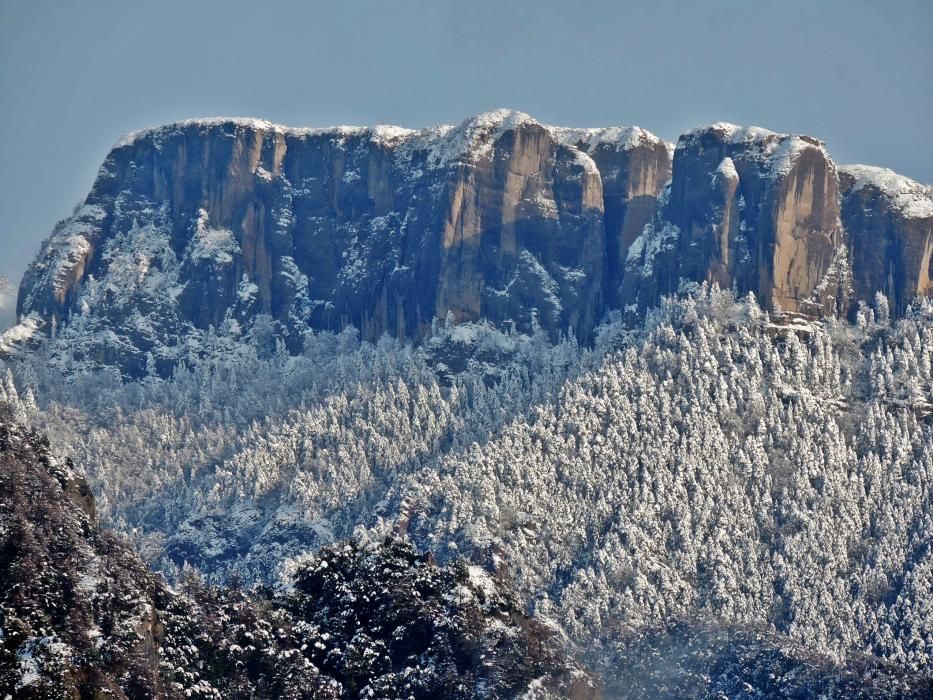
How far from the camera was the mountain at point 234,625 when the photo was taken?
134 m

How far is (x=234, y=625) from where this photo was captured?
150500mm

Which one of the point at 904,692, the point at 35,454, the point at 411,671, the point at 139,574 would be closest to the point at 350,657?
the point at 411,671

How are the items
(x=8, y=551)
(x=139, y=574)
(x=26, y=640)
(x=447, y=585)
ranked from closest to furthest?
(x=26, y=640), (x=8, y=551), (x=139, y=574), (x=447, y=585)

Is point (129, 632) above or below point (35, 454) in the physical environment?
below

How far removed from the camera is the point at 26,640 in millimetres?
130500

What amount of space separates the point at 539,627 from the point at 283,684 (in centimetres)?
2938

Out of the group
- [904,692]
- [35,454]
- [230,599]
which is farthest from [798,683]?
[35,454]

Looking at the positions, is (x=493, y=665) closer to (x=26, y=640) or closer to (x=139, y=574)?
(x=139, y=574)

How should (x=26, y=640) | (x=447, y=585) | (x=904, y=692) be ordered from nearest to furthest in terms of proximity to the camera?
(x=26, y=640), (x=447, y=585), (x=904, y=692)

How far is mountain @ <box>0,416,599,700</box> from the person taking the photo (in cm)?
13450

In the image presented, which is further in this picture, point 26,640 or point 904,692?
point 904,692

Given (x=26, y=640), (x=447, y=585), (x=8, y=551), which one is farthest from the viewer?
(x=447, y=585)

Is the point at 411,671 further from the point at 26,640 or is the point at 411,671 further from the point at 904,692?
the point at 904,692

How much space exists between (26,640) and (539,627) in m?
51.1
